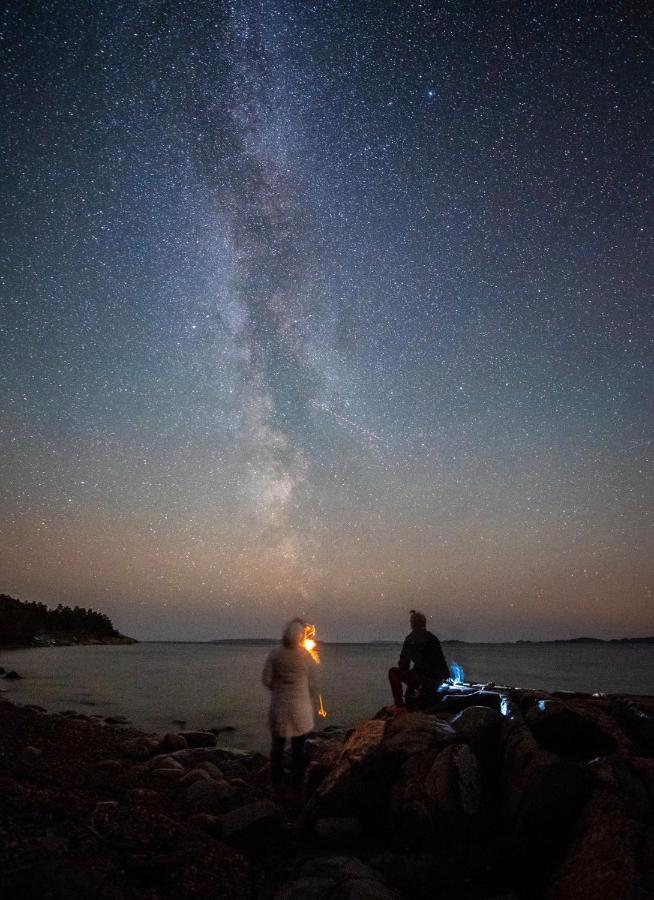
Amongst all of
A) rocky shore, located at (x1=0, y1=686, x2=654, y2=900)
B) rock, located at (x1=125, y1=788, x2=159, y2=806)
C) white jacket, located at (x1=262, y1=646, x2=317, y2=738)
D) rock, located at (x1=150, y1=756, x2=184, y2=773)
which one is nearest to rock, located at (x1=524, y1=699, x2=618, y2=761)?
rocky shore, located at (x1=0, y1=686, x2=654, y2=900)

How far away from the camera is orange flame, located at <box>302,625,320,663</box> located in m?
8.87

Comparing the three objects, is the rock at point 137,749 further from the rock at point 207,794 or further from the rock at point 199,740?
the rock at point 207,794

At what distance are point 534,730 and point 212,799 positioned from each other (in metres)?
5.04

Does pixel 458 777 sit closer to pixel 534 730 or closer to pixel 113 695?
pixel 534 730

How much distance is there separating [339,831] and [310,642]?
10.5ft

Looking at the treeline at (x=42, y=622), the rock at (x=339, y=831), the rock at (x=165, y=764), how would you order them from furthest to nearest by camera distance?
the treeline at (x=42, y=622)
the rock at (x=165, y=764)
the rock at (x=339, y=831)

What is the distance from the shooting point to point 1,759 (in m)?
8.11

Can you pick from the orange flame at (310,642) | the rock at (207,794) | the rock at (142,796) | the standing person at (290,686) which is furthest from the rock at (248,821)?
the orange flame at (310,642)

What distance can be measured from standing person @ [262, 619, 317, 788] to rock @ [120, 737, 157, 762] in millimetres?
5428

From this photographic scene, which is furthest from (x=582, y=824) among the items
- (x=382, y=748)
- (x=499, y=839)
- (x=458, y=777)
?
(x=382, y=748)

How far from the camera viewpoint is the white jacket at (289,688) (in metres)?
8.42

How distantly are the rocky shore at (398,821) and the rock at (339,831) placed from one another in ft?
0.05

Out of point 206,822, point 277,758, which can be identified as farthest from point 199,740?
point 206,822

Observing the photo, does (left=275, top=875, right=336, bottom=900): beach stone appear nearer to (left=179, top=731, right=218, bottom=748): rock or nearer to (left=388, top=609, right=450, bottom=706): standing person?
(left=388, top=609, right=450, bottom=706): standing person
